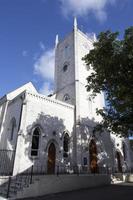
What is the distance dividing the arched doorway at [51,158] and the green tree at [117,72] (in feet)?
23.4

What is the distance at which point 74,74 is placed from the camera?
25.1 meters

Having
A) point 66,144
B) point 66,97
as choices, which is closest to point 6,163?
point 66,144

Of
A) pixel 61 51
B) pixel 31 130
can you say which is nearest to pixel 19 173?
pixel 31 130

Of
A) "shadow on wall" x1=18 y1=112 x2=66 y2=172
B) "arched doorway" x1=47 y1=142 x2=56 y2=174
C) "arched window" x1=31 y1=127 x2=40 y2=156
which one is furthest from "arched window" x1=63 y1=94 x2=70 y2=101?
"arched window" x1=31 y1=127 x2=40 y2=156

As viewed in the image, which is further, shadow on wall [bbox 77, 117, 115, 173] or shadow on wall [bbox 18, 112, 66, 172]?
shadow on wall [bbox 77, 117, 115, 173]

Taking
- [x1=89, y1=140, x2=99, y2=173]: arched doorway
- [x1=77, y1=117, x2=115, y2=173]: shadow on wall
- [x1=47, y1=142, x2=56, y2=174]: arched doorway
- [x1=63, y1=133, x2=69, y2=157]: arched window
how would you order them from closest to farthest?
[x1=47, y1=142, x2=56, y2=174]: arched doorway < [x1=63, y1=133, x2=69, y2=157]: arched window < [x1=77, y1=117, x2=115, y2=173]: shadow on wall < [x1=89, y1=140, x2=99, y2=173]: arched doorway

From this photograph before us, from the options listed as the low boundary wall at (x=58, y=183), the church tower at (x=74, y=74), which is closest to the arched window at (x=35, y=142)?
the low boundary wall at (x=58, y=183)

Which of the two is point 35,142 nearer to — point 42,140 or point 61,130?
point 42,140

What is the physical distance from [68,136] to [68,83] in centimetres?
829

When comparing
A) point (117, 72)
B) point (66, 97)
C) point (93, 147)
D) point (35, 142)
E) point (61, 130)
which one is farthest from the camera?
point (66, 97)

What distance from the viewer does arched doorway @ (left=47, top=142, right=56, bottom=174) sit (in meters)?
17.9

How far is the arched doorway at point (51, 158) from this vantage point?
17886 millimetres

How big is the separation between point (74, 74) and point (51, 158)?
477 inches

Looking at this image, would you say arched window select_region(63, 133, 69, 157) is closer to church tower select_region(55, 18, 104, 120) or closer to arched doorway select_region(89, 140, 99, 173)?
church tower select_region(55, 18, 104, 120)
